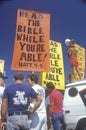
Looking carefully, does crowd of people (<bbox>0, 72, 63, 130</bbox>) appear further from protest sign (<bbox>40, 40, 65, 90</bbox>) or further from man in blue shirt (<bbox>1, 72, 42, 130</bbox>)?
protest sign (<bbox>40, 40, 65, 90</bbox>)

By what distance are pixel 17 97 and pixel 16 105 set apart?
13 centimetres

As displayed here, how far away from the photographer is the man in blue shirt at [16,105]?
8.39 meters

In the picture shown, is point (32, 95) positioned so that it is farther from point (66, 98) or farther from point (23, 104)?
point (66, 98)

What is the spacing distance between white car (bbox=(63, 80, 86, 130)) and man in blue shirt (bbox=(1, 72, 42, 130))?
193 inches

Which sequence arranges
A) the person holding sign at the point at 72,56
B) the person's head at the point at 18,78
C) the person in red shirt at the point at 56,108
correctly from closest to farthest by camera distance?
1. the person's head at the point at 18,78
2. the person in red shirt at the point at 56,108
3. the person holding sign at the point at 72,56

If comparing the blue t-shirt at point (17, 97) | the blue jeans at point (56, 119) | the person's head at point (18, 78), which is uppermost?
the person's head at point (18, 78)

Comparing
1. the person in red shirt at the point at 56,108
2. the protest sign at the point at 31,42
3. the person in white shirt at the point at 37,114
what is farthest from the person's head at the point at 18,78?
the person in red shirt at the point at 56,108

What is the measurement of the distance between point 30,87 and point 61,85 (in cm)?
865

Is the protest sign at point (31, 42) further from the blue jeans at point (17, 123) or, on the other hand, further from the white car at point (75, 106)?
the blue jeans at point (17, 123)

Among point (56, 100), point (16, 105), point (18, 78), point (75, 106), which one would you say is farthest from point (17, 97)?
point (75, 106)

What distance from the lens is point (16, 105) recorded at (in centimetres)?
848

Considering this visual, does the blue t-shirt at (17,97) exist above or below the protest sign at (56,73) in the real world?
below

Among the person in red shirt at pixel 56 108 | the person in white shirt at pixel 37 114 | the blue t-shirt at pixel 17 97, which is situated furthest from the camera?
the person in red shirt at pixel 56 108

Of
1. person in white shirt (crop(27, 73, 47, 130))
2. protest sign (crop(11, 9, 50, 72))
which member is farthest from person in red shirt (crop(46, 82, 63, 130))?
person in white shirt (crop(27, 73, 47, 130))
